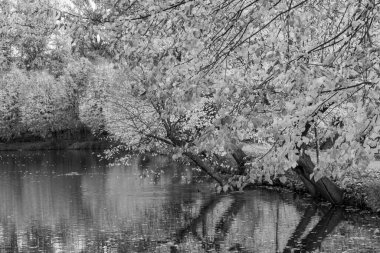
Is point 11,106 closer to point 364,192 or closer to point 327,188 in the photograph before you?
point 327,188

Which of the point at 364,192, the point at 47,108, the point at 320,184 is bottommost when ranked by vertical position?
the point at 364,192

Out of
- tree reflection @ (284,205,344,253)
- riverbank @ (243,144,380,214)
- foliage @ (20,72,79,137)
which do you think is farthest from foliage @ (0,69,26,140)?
tree reflection @ (284,205,344,253)

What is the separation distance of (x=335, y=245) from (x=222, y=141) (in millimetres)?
12323

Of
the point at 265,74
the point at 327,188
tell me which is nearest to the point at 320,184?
the point at 327,188

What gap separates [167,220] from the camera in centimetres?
2467

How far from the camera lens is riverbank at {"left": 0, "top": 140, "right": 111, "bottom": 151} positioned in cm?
7389

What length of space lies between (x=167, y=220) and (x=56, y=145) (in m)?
55.9

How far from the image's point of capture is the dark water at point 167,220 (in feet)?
65.9

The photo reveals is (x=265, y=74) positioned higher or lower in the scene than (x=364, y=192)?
higher

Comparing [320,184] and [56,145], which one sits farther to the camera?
[56,145]

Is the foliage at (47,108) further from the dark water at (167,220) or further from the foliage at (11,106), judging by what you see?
the dark water at (167,220)

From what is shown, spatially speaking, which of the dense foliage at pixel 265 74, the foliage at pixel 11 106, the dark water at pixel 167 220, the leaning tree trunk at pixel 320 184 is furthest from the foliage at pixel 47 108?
the dense foliage at pixel 265 74

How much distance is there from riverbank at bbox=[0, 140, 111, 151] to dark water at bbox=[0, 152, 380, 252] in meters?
35.6

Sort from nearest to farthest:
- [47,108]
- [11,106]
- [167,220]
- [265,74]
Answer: [265,74] → [167,220] → [47,108] → [11,106]
